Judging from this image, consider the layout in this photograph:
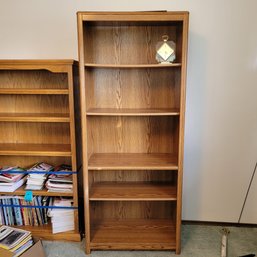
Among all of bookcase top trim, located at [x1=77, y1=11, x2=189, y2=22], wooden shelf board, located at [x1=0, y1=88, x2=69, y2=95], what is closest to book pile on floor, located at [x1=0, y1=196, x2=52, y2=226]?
wooden shelf board, located at [x1=0, y1=88, x2=69, y2=95]

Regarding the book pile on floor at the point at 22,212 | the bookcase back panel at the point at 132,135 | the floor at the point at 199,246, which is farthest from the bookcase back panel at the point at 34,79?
the floor at the point at 199,246

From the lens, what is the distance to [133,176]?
2.20 m

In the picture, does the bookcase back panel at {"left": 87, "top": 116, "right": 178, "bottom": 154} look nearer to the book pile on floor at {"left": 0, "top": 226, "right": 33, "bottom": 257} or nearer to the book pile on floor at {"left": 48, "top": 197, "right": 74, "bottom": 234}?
the book pile on floor at {"left": 48, "top": 197, "right": 74, "bottom": 234}

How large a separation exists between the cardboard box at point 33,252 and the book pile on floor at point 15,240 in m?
0.03

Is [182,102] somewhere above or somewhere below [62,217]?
above

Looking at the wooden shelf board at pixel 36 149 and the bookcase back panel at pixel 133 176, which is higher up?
the wooden shelf board at pixel 36 149

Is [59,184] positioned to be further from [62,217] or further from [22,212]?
[22,212]

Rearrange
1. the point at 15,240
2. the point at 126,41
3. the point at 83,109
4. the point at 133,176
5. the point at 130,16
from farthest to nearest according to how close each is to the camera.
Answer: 1. the point at 133,176
2. the point at 126,41
3. the point at 15,240
4. the point at 83,109
5. the point at 130,16

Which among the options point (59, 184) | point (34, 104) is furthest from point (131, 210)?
point (34, 104)

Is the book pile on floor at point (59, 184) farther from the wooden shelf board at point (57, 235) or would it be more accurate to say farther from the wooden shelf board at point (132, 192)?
the wooden shelf board at point (57, 235)

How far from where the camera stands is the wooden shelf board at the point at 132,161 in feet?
5.99

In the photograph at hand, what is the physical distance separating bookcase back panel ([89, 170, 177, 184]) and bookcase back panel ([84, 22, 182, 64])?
979 millimetres

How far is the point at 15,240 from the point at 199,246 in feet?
4.93

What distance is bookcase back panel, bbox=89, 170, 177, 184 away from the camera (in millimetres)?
2188
